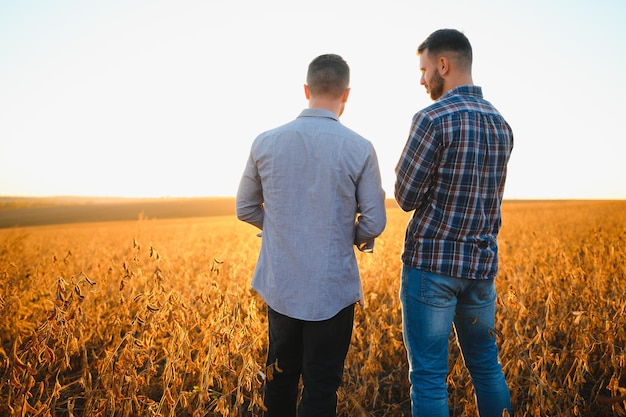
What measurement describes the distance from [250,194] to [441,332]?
4.01 ft

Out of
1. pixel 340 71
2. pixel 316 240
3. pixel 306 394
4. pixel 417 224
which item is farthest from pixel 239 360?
pixel 340 71

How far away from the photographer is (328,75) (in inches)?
81.5

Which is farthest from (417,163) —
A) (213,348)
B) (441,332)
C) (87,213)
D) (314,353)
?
(87,213)

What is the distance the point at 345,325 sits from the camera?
215cm

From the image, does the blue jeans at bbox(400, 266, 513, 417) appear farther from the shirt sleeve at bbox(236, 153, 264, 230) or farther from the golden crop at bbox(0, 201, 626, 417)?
the shirt sleeve at bbox(236, 153, 264, 230)

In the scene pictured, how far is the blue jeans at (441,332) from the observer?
203 centimetres

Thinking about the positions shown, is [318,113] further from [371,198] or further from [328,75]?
[371,198]

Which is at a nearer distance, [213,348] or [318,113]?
[318,113]

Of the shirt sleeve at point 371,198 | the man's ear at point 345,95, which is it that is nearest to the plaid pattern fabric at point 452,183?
the shirt sleeve at point 371,198

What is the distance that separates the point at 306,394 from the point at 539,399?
4.54ft

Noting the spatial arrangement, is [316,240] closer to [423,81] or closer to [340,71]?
[340,71]

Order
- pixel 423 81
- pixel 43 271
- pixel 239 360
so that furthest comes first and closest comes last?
pixel 43 271, pixel 239 360, pixel 423 81

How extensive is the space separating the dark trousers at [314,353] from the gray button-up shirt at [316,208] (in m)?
0.10

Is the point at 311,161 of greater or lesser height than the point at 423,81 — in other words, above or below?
below
